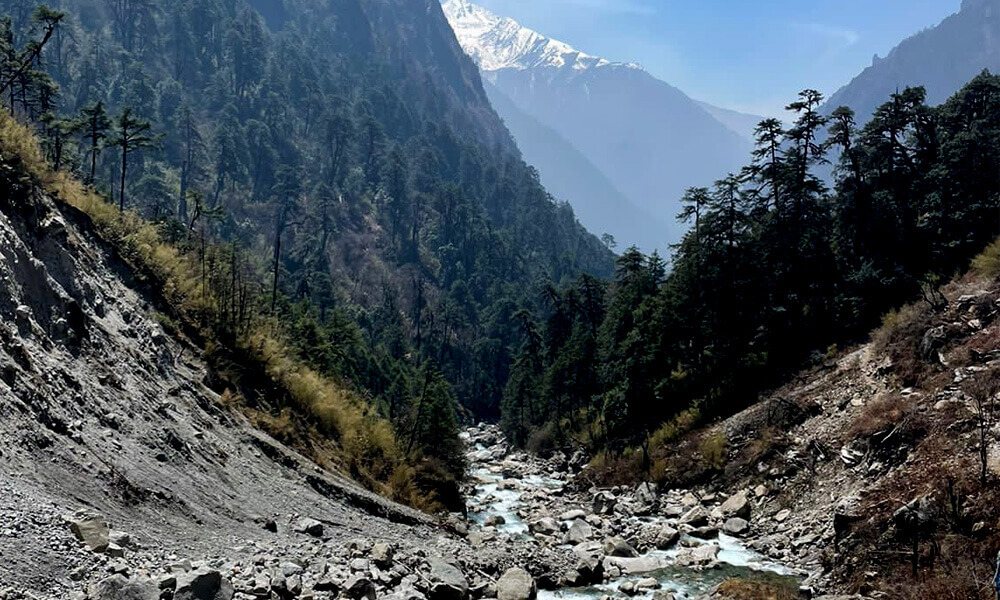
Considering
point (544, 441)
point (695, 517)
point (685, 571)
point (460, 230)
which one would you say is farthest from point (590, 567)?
point (460, 230)

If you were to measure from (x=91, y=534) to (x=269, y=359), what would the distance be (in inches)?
544

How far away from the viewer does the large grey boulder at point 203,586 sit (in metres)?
8.84

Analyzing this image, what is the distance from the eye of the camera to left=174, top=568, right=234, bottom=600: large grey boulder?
884 cm

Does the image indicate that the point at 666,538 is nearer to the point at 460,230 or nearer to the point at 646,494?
the point at 646,494

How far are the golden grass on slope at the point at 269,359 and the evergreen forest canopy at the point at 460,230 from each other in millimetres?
1391

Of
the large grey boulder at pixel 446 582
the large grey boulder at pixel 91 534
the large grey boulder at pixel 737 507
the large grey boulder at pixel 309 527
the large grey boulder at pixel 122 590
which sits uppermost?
the large grey boulder at pixel 91 534

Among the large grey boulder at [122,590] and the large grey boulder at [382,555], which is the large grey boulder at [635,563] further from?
the large grey boulder at [122,590]

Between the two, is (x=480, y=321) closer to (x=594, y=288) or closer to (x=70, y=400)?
(x=594, y=288)

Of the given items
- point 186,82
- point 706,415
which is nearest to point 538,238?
point 186,82

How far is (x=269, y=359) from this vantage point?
900 inches

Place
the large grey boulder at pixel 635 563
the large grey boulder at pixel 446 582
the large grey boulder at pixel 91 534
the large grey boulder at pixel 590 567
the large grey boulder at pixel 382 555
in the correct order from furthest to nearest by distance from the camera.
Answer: the large grey boulder at pixel 635 563
the large grey boulder at pixel 590 567
the large grey boulder at pixel 446 582
the large grey boulder at pixel 382 555
the large grey boulder at pixel 91 534

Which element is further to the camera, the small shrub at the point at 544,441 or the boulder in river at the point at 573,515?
the small shrub at the point at 544,441

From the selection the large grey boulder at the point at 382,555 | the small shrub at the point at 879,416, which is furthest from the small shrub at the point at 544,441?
the large grey boulder at the point at 382,555

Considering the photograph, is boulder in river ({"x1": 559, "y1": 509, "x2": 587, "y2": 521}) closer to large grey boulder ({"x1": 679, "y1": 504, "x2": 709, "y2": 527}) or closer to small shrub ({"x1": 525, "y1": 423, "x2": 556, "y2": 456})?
large grey boulder ({"x1": 679, "y1": 504, "x2": 709, "y2": 527})
